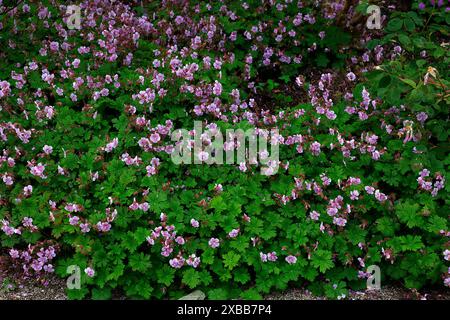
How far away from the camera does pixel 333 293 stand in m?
4.34

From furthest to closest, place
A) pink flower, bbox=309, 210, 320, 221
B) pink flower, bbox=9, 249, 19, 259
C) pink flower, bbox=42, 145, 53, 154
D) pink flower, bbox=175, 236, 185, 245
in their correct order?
1. pink flower, bbox=42, 145, 53, 154
2. pink flower, bbox=309, 210, 320, 221
3. pink flower, bbox=9, 249, 19, 259
4. pink flower, bbox=175, 236, 185, 245

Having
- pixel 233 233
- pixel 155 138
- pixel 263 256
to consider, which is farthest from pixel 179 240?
pixel 155 138

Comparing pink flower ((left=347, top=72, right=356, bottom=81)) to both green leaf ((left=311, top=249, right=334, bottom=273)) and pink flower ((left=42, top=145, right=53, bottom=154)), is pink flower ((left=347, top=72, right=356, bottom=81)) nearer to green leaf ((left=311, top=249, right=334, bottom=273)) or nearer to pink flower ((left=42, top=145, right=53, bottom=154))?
green leaf ((left=311, top=249, right=334, bottom=273))

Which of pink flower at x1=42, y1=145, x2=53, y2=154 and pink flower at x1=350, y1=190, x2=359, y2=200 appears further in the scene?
pink flower at x1=42, y1=145, x2=53, y2=154

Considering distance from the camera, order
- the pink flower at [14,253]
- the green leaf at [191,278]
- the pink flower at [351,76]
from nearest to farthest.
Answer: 1. the green leaf at [191,278]
2. the pink flower at [14,253]
3. the pink flower at [351,76]

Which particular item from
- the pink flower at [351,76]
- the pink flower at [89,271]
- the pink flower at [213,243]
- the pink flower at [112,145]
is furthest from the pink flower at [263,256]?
the pink flower at [351,76]

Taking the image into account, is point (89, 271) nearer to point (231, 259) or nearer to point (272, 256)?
point (231, 259)

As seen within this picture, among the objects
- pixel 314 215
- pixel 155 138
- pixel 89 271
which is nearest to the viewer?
pixel 89 271

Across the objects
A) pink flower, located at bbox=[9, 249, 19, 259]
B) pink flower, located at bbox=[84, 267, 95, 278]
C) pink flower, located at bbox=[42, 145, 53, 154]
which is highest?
pink flower, located at bbox=[42, 145, 53, 154]

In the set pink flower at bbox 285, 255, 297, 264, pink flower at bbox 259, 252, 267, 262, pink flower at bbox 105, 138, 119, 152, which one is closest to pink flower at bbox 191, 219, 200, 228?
pink flower at bbox 259, 252, 267, 262

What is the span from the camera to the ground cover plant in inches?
172

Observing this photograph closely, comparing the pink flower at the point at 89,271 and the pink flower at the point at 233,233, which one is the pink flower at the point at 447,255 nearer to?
the pink flower at the point at 233,233

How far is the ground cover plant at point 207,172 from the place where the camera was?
4.36 m

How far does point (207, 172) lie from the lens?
4.78 meters
